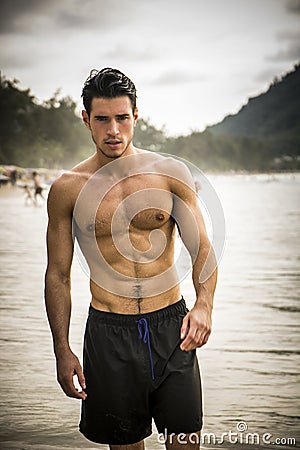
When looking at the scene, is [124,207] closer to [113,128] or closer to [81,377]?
[113,128]

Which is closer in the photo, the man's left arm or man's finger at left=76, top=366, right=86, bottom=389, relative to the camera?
the man's left arm

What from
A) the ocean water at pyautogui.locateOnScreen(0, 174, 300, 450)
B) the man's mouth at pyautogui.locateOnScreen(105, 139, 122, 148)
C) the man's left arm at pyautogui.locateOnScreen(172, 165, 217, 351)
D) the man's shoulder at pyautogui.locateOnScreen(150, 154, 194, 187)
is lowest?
the ocean water at pyautogui.locateOnScreen(0, 174, 300, 450)

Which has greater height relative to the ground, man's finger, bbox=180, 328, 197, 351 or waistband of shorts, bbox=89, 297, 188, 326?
waistband of shorts, bbox=89, 297, 188, 326

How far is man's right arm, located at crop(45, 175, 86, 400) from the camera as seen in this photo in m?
2.41

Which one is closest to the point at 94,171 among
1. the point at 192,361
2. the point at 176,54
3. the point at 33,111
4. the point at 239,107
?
the point at 192,361

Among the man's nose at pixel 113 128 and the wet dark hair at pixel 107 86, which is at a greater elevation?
the wet dark hair at pixel 107 86

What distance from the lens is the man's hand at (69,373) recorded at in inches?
94.0

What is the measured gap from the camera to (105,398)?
2.41m

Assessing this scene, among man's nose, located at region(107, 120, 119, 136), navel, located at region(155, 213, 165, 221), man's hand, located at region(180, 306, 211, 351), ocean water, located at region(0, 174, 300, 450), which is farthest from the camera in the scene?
ocean water, located at region(0, 174, 300, 450)

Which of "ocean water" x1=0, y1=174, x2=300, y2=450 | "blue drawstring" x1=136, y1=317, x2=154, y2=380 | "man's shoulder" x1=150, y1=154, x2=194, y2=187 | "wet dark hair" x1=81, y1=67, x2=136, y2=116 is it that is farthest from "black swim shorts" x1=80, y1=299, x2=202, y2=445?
"ocean water" x1=0, y1=174, x2=300, y2=450

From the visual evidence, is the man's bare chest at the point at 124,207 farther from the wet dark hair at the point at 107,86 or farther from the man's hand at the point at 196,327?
the man's hand at the point at 196,327

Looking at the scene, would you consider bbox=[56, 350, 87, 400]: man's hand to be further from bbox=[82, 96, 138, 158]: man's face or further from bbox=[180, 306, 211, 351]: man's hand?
bbox=[82, 96, 138, 158]: man's face

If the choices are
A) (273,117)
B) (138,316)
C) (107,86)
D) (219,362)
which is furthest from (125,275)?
(273,117)

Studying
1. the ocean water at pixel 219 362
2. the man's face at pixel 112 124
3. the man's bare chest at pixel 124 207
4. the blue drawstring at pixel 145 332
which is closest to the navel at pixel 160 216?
the man's bare chest at pixel 124 207
